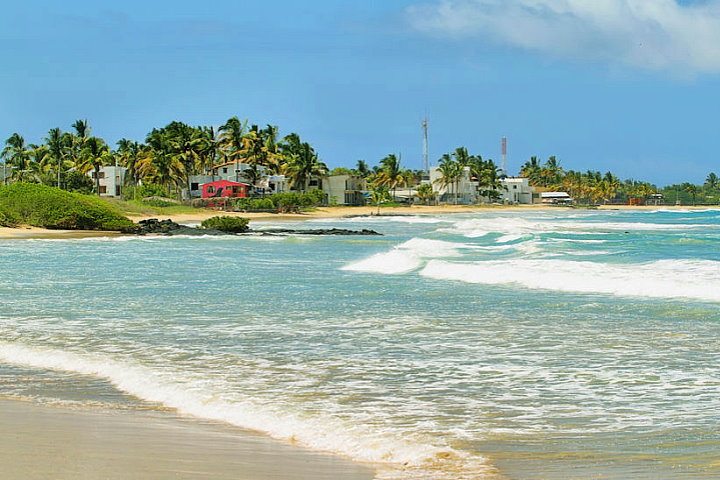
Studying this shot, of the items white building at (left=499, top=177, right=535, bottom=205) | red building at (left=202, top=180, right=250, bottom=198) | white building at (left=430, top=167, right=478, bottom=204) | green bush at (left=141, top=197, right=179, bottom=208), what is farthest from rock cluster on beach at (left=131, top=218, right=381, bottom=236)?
white building at (left=499, top=177, right=535, bottom=205)

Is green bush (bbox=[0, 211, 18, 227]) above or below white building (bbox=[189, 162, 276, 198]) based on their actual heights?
below

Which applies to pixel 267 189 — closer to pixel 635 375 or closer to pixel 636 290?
pixel 636 290

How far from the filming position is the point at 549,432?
Result: 7.35 m

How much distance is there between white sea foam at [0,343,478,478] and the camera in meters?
6.73

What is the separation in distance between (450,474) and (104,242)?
39754mm

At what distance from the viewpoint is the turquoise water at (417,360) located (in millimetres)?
7016

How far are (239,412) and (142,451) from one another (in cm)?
176

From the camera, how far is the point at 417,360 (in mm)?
10859

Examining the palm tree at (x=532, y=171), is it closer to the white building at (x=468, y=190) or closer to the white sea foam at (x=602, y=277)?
the white building at (x=468, y=190)

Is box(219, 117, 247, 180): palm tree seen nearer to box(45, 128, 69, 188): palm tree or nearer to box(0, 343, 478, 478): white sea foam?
box(45, 128, 69, 188): palm tree

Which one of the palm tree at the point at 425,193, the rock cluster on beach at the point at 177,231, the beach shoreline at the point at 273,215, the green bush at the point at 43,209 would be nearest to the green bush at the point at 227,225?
the rock cluster on beach at the point at 177,231

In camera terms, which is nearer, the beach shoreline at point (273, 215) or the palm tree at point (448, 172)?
the beach shoreline at point (273, 215)

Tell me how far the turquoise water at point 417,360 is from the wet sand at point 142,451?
1.29ft

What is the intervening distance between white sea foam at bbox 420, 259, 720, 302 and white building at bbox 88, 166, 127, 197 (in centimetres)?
7402
